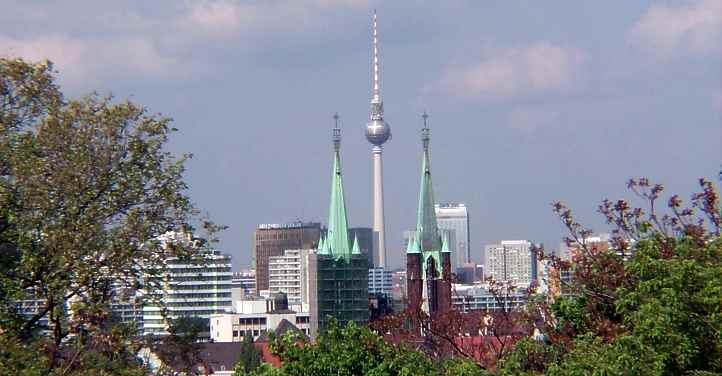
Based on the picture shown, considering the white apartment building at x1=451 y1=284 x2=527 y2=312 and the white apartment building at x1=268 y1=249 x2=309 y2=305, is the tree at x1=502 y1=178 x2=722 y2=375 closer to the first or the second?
A: the white apartment building at x1=451 y1=284 x2=527 y2=312

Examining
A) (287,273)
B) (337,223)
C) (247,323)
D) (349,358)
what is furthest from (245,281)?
(349,358)

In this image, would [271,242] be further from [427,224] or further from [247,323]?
[427,224]

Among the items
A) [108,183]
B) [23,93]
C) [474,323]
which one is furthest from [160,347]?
[474,323]

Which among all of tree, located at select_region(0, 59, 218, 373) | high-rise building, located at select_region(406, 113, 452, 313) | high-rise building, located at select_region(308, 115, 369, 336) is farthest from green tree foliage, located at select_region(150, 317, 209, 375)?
high-rise building, located at select_region(308, 115, 369, 336)

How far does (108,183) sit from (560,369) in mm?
5124

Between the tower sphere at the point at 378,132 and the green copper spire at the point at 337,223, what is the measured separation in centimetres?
7280

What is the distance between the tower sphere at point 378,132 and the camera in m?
161

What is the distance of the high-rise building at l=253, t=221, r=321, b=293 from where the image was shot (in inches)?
6654

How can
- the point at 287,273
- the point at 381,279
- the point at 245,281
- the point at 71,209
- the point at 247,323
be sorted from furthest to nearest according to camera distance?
the point at 245,281 < the point at 381,279 < the point at 287,273 < the point at 247,323 < the point at 71,209

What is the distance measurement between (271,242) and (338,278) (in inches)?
3582

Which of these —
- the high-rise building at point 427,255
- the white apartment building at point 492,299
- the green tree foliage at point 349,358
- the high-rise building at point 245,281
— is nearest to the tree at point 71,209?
the green tree foliage at point 349,358

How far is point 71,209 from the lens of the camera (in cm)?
1140

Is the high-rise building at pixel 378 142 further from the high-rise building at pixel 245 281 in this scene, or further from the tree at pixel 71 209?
the tree at pixel 71 209

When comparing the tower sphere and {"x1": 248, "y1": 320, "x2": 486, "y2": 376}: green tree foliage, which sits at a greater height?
the tower sphere
